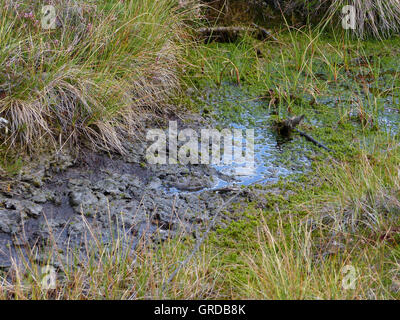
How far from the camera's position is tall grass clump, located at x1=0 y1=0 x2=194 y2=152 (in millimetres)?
3955

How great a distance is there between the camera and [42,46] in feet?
13.7

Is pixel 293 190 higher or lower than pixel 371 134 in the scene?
lower

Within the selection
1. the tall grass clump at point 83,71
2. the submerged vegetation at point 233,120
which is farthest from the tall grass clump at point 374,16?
the tall grass clump at point 83,71

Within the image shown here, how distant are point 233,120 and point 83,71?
1539mm

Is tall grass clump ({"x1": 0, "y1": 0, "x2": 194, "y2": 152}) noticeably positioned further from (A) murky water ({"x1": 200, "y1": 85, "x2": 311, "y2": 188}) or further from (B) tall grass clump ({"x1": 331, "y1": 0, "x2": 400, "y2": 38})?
(B) tall grass clump ({"x1": 331, "y1": 0, "x2": 400, "y2": 38})

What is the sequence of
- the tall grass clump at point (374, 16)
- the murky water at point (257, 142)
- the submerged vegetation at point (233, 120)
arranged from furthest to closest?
1. the tall grass clump at point (374, 16)
2. the murky water at point (257, 142)
3. the submerged vegetation at point (233, 120)

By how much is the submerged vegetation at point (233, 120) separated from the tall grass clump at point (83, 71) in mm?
16

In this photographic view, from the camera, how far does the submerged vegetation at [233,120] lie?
268 centimetres

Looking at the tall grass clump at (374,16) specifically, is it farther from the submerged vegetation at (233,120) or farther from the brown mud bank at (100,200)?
the brown mud bank at (100,200)

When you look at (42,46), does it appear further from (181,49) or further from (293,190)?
(293,190)

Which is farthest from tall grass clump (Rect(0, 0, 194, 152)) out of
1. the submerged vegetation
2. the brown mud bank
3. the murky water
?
the murky water

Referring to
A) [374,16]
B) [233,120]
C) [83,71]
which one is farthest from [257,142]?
[374,16]
